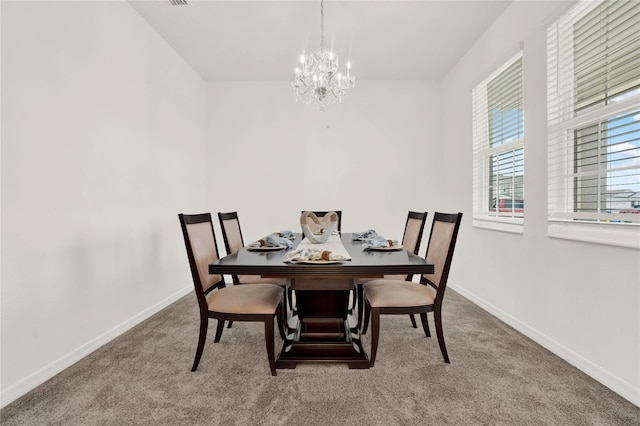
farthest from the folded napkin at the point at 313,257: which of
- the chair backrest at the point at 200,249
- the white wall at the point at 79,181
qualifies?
the white wall at the point at 79,181

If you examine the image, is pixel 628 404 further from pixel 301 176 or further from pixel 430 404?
pixel 301 176

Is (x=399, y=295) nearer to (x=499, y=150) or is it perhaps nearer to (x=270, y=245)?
(x=270, y=245)

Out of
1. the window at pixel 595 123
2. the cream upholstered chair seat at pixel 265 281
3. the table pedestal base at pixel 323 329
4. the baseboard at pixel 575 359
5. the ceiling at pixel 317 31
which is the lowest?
the baseboard at pixel 575 359

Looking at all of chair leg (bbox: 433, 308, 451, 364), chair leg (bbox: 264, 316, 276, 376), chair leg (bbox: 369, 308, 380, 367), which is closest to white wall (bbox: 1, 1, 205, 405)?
chair leg (bbox: 264, 316, 276, 376)

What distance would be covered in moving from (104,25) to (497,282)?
414 centimetres

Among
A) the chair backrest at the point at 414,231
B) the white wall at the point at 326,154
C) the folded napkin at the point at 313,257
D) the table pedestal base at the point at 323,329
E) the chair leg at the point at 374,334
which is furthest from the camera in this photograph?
the white wall at the point at 326,154

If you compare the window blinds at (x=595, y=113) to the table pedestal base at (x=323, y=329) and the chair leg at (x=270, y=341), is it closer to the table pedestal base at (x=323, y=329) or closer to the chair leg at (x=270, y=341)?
the table pedestal base at (x=323, y=329)

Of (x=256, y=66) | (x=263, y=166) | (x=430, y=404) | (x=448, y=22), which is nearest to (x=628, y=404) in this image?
(x=430, y=404)

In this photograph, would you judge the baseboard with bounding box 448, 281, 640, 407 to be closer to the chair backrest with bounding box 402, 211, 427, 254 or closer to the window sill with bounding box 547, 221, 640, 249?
the window sill with bounding box 547, 221, 640, 249

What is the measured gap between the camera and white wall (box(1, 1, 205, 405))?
1726mm

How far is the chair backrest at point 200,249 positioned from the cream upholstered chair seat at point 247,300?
0.09 m

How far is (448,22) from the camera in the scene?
9.82 ft

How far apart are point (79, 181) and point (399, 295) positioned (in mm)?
2388

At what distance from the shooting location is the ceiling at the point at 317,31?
274 centimetres
